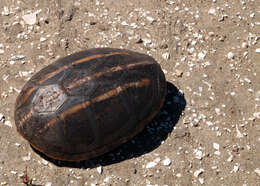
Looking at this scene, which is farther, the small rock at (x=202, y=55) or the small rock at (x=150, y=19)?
the small rock at (x=150, y=19)

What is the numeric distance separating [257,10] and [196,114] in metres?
2.81

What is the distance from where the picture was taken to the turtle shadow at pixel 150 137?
5.36 meters

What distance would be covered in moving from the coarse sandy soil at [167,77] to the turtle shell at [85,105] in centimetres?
48

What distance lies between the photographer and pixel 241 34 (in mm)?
6957

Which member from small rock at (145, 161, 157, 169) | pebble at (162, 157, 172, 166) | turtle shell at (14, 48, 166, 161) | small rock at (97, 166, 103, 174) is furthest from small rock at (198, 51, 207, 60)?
small rock at (97, 166, 103, 174)

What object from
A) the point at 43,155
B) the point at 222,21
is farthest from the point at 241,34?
the point at 43,155

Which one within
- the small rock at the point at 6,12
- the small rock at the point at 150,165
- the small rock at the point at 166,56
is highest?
the small rock at the point at 6,12

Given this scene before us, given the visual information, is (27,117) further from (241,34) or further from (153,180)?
(241,34)

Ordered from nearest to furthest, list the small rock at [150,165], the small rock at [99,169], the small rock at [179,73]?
1. the small rock at [99,169]
2. the small rock at [150,165]
3. the small rock at [179,73]

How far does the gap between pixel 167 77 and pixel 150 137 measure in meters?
1.23

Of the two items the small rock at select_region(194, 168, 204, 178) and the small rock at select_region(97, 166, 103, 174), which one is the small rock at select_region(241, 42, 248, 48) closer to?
the small rock at select_region(194, 168, 204, 178)

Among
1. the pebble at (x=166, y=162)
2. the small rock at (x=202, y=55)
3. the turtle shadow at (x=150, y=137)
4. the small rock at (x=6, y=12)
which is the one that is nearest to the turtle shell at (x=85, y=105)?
the turtle shadow at (x=150, y=137)

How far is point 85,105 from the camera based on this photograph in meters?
4.76

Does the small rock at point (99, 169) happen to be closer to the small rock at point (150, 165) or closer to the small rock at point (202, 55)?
the small rock at point (150, 165)
